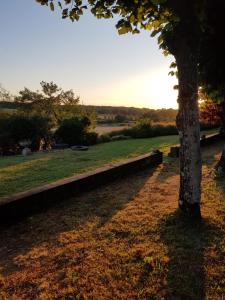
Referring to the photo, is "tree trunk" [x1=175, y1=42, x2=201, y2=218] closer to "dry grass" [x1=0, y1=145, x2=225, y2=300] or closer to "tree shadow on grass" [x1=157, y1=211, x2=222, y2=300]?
"tree shadow on grass" [x1=157, y1=211, x2=222, y2=300]

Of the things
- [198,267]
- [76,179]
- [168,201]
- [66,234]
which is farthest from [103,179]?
[198,267]

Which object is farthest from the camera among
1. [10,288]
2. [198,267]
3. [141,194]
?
[141,194]

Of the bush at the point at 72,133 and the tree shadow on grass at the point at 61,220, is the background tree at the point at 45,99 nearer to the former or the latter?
the bush at the point at 72,133

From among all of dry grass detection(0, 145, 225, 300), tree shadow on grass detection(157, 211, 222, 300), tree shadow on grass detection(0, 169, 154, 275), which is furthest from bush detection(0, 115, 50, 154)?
tree shadow on grass detection(157, 211, 222, 300)

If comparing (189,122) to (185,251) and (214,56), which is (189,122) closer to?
(185,251)

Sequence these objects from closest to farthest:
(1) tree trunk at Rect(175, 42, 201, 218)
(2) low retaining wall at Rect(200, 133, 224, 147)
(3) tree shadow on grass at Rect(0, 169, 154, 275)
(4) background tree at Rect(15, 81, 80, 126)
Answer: (3) tree shadow on grass at Rect(0, 169, 154, 275) → (1) tree trunk at Rect(175, 42, 201, 218) → (2) low retaining wall at Rect(200, 133, 224, 147) → (4) background tree at Rect(15, 81, 80, 126)

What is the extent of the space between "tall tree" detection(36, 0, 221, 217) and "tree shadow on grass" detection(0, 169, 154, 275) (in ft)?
5.90

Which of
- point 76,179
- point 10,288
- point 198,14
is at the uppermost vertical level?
point 198,14

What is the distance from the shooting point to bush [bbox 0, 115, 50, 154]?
2108 cm

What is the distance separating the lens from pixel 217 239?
4.90 m

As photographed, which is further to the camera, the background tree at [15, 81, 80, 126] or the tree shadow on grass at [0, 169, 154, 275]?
the background tree at [15, 81, 80, 126]

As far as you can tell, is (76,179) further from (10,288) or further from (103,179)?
(10,288)

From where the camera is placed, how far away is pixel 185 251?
4.54 m

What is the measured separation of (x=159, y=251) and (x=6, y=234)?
2.80 m
